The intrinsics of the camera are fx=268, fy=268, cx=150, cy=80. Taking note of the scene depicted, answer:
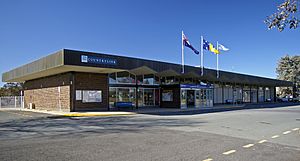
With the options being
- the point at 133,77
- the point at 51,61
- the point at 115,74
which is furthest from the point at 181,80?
the point at 51,61

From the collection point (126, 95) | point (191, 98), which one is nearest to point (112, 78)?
point (126, 95)

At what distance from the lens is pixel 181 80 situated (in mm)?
34031

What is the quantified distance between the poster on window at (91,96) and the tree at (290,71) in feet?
215

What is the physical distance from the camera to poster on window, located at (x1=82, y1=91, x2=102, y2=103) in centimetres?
2489

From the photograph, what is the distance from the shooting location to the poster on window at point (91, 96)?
24891 millimetres

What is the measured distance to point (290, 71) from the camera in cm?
7638

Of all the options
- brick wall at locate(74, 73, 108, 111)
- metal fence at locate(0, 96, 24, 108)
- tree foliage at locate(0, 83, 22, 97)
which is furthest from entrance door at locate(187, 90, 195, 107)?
tree foliage at locate(0, 83, 22, 97)

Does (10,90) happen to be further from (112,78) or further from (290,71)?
(290,71)

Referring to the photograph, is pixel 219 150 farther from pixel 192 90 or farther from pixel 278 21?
pixel 192 90

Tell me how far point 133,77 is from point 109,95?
381 cm

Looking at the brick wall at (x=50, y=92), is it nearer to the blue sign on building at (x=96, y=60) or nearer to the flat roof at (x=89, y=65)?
the flat roof at (x=89, y=65)

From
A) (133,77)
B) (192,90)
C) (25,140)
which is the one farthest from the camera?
(192,90)

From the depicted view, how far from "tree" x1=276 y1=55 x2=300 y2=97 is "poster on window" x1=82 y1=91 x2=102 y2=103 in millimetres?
65566

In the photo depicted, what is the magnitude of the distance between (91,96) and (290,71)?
68588 millimetres
